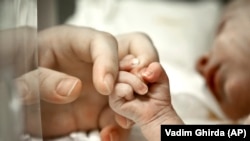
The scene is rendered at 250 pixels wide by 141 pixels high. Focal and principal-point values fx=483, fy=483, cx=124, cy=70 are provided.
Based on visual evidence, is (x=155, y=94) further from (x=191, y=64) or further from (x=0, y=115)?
(x=191, y=64)

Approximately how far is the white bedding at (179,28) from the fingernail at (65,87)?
15 cm

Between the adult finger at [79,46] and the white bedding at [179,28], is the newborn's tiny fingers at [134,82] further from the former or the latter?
the white bedding at [179,28]

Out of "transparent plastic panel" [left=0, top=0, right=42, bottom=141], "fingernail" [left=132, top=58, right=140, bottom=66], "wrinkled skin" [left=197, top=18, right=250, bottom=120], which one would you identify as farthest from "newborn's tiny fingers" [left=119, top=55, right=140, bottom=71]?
"wrinkled skin" [left=197, top=18, right=250, bottom=120]

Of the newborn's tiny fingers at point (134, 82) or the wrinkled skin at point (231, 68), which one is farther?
the wrinkled skin at point (231, 68)

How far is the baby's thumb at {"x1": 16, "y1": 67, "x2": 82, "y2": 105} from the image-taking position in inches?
22.7

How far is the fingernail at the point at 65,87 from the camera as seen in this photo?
59cm

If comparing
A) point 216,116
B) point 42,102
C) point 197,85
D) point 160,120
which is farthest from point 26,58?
point 197,85

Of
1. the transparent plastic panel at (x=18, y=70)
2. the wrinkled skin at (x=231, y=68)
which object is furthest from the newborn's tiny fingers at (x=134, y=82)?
the wrinkled skin at (x=231, y=68)

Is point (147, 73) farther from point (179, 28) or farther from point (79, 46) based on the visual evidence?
point (179, 28)

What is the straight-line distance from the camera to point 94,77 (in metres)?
0.58

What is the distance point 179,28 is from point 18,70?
0.75 metres

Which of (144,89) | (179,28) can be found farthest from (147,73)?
(179,28)

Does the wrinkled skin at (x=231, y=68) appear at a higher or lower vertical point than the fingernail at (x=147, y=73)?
lower

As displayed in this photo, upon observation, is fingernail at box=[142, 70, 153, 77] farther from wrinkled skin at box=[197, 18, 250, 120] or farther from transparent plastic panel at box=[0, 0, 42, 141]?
wrinkled skin at box=[197, 18, 250, 120]
